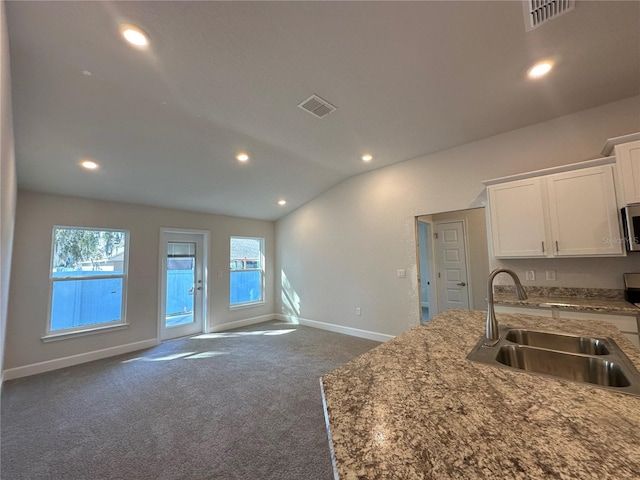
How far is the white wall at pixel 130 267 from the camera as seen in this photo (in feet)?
11.0

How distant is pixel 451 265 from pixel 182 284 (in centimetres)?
512

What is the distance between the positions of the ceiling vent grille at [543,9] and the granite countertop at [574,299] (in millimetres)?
1994

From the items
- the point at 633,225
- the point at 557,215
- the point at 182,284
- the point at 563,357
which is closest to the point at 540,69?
the point at 557,215

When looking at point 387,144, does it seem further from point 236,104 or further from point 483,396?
point 483,396

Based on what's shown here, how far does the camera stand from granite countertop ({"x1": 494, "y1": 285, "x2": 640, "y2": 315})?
2.22 metres

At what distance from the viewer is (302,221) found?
576cm

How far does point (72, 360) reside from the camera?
3.64 metres

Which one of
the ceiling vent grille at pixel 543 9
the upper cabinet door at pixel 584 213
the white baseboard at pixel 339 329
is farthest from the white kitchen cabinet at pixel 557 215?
the white baseboard at pixel 339 329

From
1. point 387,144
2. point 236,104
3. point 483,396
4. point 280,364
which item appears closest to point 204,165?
point 236,104

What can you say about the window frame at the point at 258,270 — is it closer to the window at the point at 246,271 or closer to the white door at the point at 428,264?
the window at the point at 246,271

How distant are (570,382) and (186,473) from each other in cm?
224

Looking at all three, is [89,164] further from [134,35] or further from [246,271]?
[246,271]

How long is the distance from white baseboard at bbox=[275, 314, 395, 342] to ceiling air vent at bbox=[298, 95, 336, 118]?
3341 mm

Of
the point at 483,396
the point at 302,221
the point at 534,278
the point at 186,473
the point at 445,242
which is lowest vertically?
the point at 186,473
